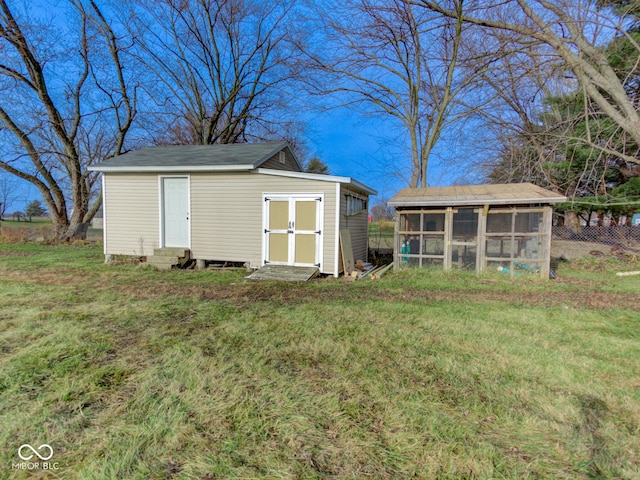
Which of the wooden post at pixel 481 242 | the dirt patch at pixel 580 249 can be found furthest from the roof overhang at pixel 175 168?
the dirt patch at pixel 580 249

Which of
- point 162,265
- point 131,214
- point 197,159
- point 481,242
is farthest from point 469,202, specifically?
point 131,214

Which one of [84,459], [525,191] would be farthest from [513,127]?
[84,459]

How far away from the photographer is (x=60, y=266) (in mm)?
8109

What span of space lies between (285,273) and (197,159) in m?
4.18

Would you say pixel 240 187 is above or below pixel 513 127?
below

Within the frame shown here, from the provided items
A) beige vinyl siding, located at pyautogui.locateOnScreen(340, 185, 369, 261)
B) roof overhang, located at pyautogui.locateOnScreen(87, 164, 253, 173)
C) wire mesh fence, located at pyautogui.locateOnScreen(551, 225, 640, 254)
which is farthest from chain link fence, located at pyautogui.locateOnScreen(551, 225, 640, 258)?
roof overhang, located at pyautogui.locateOnScreen(87, 164, 253, 173)

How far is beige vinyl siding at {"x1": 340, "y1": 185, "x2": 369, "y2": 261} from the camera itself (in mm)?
7742

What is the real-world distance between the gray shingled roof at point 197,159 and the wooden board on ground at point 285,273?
8.29ft

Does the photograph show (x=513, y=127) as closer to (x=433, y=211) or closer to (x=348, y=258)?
(x=433, y=211)

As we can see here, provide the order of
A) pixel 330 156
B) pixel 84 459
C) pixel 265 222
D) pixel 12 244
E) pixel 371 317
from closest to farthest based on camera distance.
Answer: pixel 84 459 → pixel 371 317 → pixel 265 222 → pixel 12 244 → pixel 330 156

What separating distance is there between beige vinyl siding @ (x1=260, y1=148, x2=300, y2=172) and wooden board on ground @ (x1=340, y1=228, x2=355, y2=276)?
3.16m

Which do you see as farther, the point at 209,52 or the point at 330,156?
the point at 330,156

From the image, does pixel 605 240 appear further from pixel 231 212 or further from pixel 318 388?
pixel 318 388

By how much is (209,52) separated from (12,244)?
13.7m
